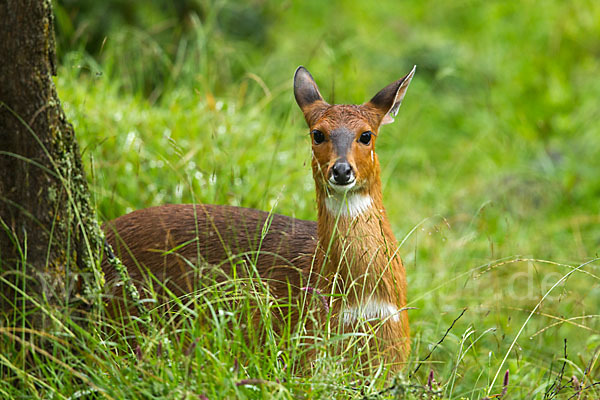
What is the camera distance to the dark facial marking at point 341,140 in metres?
3.09

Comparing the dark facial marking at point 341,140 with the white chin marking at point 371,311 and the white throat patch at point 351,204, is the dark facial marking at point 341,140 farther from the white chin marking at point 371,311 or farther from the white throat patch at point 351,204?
the white chin marking at point 371,311

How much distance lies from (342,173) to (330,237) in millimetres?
329

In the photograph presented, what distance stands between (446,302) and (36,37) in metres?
2.84

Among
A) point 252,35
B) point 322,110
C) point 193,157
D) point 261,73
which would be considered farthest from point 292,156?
point 252,35

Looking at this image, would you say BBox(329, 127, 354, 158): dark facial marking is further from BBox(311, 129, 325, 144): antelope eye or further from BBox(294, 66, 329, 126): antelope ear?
BBox(294, 66, 329, 126): antelope ear

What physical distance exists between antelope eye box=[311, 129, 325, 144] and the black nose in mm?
227

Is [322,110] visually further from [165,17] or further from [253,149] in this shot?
[165,17]

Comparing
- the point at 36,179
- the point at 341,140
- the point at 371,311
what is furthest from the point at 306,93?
the point at 36,179

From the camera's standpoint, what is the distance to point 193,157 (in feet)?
15.4

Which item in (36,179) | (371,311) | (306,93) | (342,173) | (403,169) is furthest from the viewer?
(403,169)

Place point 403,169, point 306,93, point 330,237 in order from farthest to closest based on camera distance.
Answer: point 403,169, point 306,93, point 330,237

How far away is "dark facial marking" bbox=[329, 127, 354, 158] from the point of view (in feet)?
10.1

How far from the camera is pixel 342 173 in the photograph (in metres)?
2.98

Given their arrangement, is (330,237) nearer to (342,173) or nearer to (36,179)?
(342,173)
